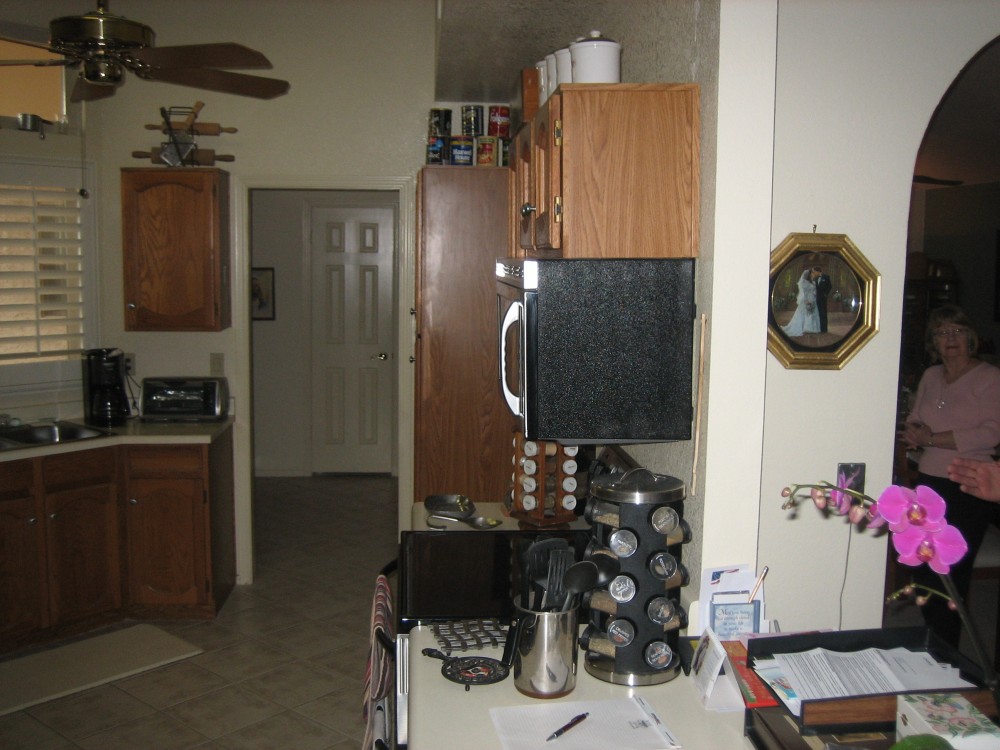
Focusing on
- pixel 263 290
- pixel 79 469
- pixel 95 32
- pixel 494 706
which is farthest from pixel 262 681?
pixel 263 290

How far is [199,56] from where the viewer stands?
8.68ft

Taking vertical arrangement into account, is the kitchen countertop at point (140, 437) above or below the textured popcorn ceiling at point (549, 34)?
below

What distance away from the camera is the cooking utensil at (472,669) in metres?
1.69

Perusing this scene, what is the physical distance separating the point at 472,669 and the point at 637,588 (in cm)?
36

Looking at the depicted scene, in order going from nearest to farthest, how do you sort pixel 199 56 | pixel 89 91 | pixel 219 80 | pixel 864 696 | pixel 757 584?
pixel 864 696 < pixel 757 584 < pixel 199 56 < pixel 219 80 < pixel 89 91

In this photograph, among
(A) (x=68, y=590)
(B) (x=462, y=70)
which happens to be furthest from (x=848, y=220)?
(A) (x=68, y=590)

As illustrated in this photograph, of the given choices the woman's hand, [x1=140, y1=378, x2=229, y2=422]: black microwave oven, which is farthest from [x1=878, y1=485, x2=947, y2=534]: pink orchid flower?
[x1=140, y1=378, x2=229, y2=422]: black microwave oven

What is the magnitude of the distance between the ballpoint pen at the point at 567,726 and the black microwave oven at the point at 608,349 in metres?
0.58

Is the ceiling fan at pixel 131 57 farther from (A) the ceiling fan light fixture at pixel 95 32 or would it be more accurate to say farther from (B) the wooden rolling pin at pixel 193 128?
(B) the wooden rolling pin at pixel 193 128

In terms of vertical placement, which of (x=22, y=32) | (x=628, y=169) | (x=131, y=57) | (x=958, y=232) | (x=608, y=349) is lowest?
(x=608, y=349)

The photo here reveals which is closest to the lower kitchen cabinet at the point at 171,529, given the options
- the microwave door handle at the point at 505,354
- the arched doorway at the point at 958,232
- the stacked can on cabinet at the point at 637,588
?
the microwave door handle at the point at 505,354

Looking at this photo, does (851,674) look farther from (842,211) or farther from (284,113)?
(284,113)

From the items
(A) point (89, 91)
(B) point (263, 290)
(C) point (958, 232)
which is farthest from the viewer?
(B) point (263, 290)

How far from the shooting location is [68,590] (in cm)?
382
